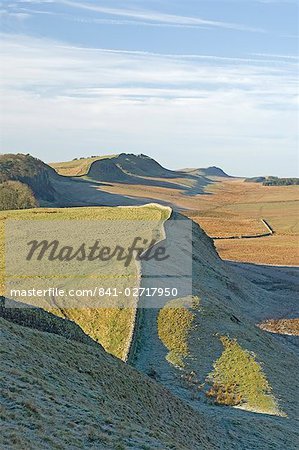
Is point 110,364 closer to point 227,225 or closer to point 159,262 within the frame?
point 159,262

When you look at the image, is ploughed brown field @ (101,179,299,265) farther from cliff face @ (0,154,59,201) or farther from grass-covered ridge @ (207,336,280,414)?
grass-covered ridge @ (207,336,280,414)

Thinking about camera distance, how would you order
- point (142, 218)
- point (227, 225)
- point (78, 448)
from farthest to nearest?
point (227, 225) < point (142, 218) < point (78, 448)

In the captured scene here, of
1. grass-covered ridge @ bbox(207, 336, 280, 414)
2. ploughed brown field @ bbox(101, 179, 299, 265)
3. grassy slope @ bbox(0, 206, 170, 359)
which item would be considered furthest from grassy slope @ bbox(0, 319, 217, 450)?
ploughed brown field @ bbox(101, 179, 299, 265)

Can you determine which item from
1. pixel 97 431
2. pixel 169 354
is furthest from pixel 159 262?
pixel 97 431

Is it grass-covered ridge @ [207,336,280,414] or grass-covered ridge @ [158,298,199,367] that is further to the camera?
grass-covered ridge @ [158,298,199,367]

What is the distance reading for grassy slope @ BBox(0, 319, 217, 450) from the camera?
16875 millimetres

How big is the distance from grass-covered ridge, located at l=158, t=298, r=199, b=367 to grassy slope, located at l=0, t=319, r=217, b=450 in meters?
8.42

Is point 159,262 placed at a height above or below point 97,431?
above

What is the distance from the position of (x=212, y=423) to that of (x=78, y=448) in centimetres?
1096

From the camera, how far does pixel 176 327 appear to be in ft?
123

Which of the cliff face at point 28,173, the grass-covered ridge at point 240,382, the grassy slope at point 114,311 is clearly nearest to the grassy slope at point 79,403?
the grass-covered ridge at point 240,382

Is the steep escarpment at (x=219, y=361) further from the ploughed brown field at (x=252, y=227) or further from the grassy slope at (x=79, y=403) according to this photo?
the ploughed brown field at (x=252, y=227)

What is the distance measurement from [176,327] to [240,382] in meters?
6.83

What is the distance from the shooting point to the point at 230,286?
→ 55.8m
